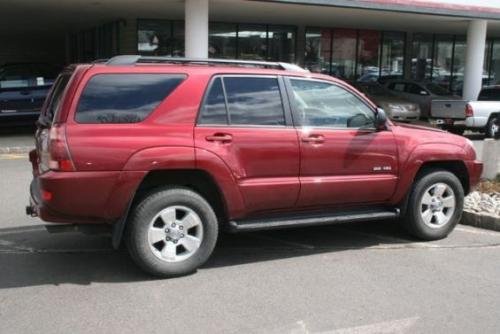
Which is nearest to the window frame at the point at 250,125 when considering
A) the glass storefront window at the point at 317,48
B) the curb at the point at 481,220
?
the curb at the point at 481,220

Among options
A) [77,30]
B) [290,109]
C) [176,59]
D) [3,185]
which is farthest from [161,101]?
[77,30]

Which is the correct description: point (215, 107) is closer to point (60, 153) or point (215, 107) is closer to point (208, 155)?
point (208, 155)

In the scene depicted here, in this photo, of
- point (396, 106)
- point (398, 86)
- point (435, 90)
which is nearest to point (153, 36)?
point (396, 106)

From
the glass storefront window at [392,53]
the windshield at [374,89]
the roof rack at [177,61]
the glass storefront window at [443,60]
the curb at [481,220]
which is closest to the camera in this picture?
the roof rack at [177,61]

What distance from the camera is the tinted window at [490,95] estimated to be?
1772 centimetres

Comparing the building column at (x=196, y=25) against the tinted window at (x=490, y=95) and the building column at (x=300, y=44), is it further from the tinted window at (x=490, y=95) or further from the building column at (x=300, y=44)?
the building column at (x=300, y=44)

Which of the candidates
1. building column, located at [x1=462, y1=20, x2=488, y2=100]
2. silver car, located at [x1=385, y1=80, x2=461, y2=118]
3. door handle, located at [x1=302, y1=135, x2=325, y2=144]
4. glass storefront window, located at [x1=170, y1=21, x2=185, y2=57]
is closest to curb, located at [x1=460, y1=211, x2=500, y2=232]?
door handle, located at [x1=302, y1=135, x2=325, y2=144]

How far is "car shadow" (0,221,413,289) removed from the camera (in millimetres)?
5391

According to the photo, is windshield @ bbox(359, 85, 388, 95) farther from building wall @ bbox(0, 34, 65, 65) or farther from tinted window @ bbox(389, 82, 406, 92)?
building wall @ bbox(0, 34, 65, 65)

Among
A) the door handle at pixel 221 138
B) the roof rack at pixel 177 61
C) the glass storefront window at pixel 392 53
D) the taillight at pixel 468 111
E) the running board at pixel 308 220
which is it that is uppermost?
the glass storefront window at pixel 392 53

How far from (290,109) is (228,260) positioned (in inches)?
59.3

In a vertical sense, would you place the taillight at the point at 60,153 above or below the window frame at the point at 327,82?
below

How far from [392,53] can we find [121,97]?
21599 millimetres

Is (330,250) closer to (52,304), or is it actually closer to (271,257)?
(271,257)
